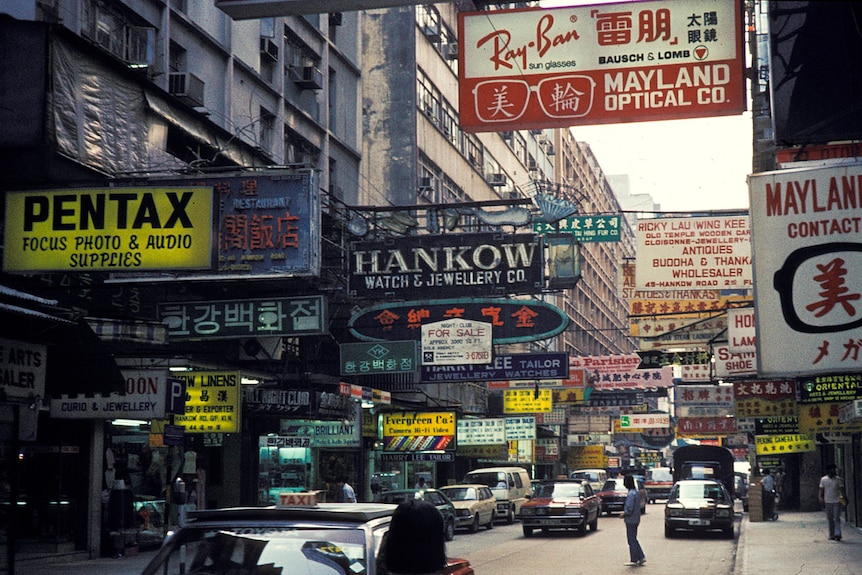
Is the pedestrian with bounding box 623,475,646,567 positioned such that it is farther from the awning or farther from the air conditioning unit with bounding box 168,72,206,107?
the air conditioning unit with bounding box 168,72,206,107

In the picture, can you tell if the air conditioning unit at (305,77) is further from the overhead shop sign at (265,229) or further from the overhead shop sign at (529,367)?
the overhead shop sign at (265,229)

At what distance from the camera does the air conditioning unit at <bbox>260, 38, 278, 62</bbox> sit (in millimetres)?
29641

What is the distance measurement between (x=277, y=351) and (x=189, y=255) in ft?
52.2

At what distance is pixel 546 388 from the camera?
4744 centimetres

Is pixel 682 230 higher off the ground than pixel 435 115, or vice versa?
pixel 435 115

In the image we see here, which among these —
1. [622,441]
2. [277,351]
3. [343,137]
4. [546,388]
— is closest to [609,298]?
[622,441]

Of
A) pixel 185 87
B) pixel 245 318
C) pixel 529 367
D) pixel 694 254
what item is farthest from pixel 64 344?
pixel 529 367

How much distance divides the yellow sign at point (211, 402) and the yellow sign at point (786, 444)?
1787cm

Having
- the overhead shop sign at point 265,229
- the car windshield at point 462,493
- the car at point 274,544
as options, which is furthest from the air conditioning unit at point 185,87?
the car at point 274,544

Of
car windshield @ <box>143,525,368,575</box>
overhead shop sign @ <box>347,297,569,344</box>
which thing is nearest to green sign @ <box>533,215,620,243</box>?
overhead shop sign @ <box>347,297,569,344</box>

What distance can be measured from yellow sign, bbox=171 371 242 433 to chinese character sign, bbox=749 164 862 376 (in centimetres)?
1609

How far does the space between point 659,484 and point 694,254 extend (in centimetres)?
3972

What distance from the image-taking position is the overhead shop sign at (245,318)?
63.9 ft

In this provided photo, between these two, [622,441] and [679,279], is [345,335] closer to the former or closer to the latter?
[679,279]
